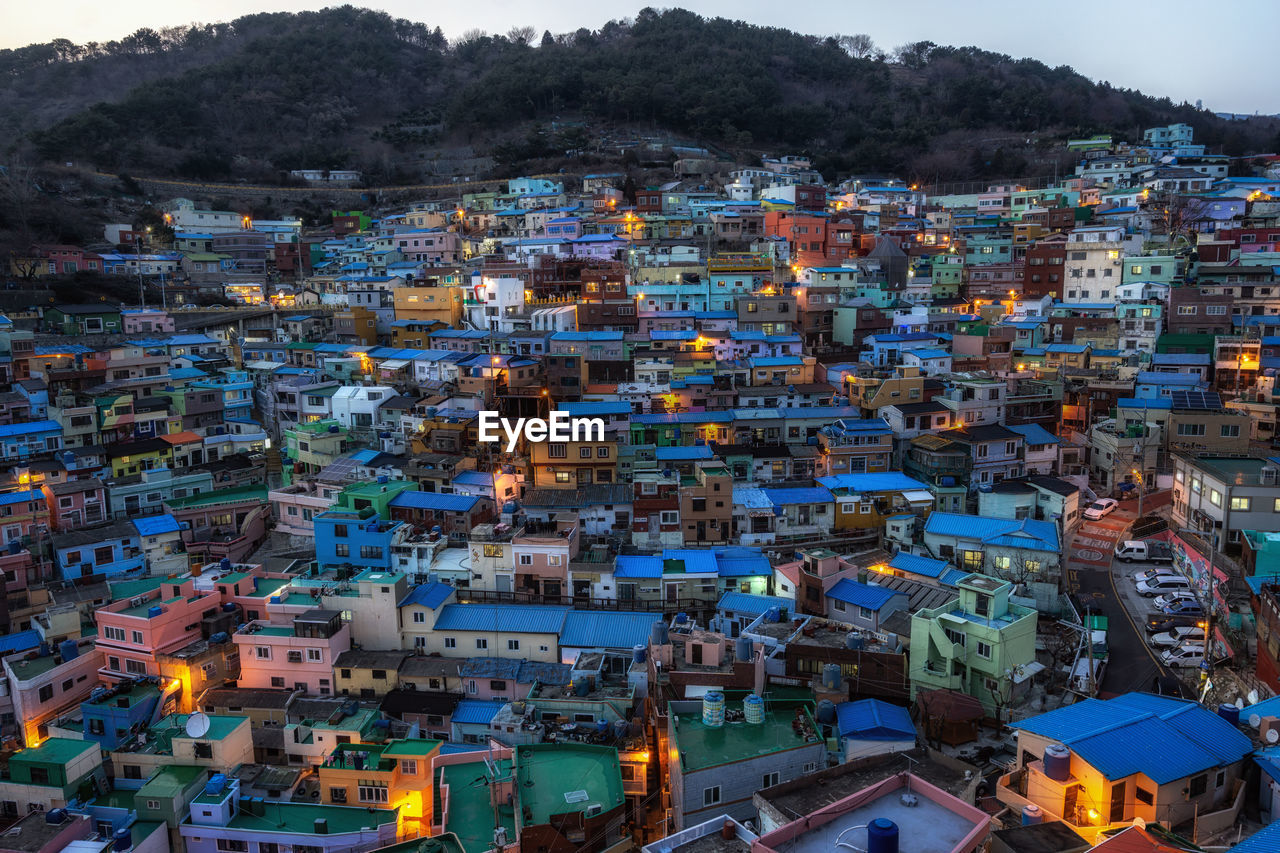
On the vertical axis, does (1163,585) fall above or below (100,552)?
below

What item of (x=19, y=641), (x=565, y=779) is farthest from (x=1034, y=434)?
(x=19, y=641)

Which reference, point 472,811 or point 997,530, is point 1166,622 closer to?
point 997,530

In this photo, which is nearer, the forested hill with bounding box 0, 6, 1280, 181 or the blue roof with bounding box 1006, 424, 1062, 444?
the blue roof with bounding box 1006, 424, 1062, 444

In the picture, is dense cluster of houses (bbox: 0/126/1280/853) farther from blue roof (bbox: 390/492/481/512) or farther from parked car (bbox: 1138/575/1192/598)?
parked car (bbox: 1138/575/1192/598)

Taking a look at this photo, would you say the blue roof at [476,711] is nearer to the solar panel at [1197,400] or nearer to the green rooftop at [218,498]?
the green rooftop at [218,498]

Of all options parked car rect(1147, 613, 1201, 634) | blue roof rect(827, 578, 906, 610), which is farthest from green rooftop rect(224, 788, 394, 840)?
parked car rect(1147, 613, 1201, 634)

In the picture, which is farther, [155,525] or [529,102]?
[529,102]
